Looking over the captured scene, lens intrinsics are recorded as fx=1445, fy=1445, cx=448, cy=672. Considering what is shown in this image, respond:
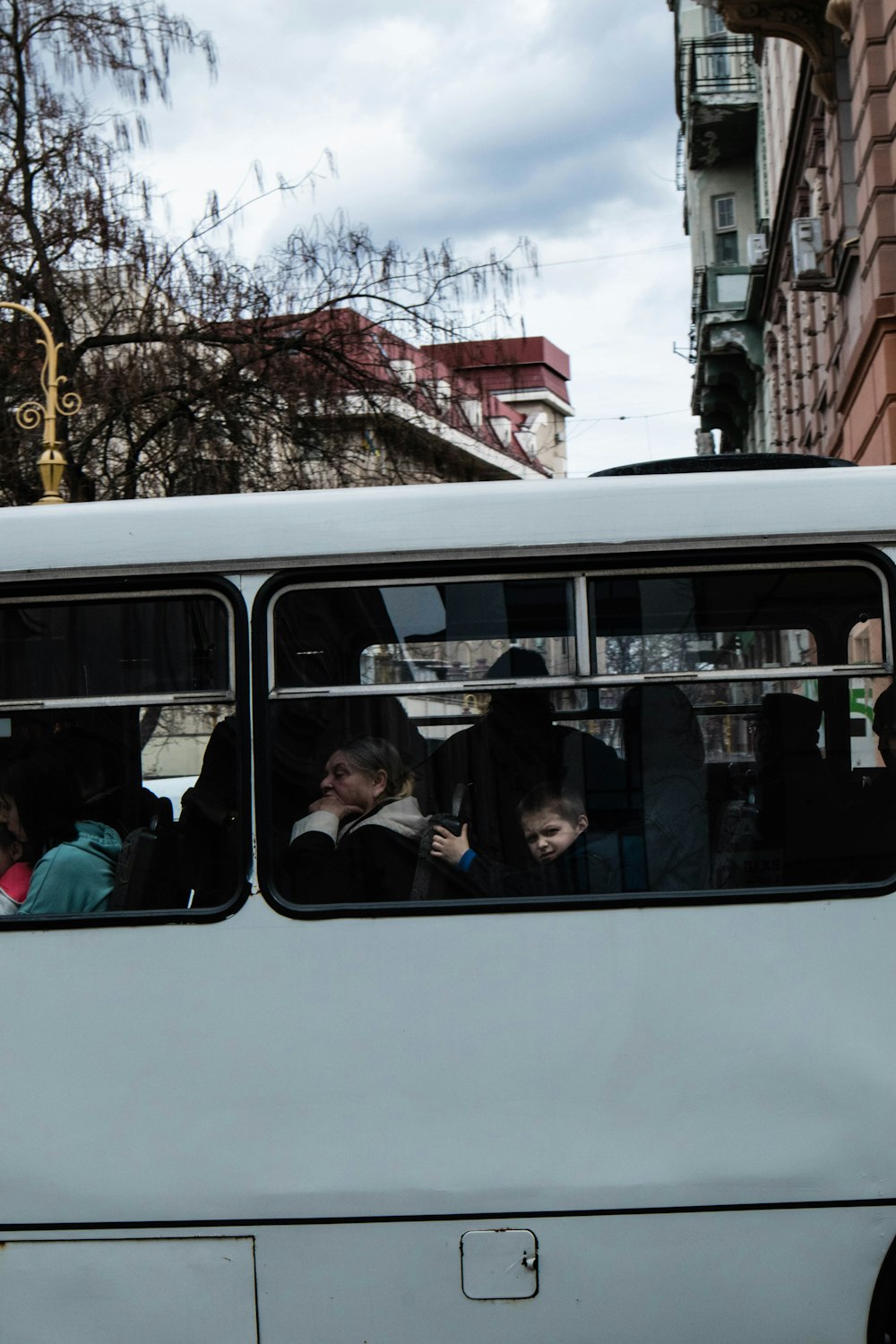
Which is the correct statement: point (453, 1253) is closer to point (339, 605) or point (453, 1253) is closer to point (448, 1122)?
point (448, 1122)

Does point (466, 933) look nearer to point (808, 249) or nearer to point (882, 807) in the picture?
point (882, 807)

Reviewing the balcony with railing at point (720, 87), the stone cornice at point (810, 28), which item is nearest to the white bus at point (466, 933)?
the stone cornice at point (810, 28)

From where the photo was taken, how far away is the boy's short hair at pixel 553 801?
3.76m

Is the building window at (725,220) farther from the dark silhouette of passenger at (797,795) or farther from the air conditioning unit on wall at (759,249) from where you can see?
the dark silhouette of passenger at (797,795)

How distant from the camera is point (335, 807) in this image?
3.80 metres

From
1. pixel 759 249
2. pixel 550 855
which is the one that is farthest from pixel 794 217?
pixel 550 855

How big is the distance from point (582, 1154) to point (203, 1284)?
3.29ft

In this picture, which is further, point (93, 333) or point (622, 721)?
point (93, 333)

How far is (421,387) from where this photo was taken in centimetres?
1356

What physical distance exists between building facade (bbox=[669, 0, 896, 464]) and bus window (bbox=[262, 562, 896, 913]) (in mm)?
10232

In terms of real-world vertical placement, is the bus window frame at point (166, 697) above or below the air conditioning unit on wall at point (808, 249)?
below

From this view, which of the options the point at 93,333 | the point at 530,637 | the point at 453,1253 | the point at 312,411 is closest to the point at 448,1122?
the point at 453,1253

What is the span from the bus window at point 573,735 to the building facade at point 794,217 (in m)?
10.2

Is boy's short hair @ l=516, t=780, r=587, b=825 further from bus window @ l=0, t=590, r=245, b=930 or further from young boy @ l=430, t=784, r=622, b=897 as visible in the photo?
bus window @ l=0, t=590, r=245, b=930
